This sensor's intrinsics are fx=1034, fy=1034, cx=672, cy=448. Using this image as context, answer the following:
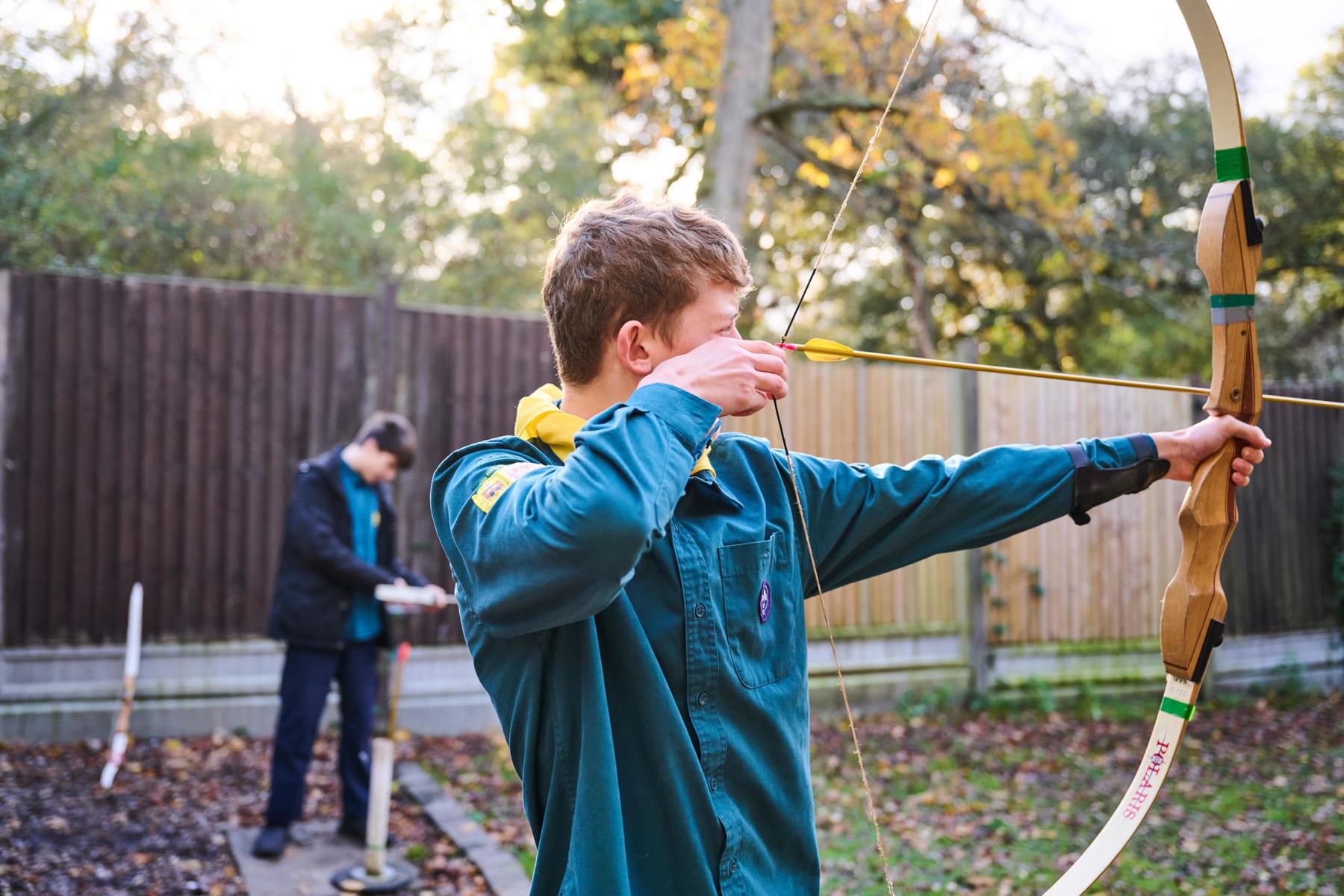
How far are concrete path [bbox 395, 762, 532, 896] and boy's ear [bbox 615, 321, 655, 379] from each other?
233 centimetres

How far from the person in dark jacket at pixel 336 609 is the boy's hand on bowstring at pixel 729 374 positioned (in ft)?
10.3

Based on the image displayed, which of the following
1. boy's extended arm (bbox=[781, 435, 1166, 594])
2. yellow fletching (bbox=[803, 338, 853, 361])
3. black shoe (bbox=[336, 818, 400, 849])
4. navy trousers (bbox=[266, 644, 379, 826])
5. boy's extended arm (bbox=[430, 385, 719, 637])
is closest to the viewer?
boy's extended arm (bbox=[430, 385, 719, 637])

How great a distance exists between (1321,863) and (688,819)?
3773 mm

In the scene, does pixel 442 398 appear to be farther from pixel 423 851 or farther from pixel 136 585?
pixel 423 851

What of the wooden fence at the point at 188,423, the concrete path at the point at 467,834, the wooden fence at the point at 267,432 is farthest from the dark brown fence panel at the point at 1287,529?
the concrete path at the point at 467,834

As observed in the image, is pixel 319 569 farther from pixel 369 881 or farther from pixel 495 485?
pixel 495 485

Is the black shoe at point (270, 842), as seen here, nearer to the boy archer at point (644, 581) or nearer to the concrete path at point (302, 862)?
the concrete path at point (302, 862)

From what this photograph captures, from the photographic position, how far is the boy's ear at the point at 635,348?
141 cm

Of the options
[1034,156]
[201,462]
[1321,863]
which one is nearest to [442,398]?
[201,462]

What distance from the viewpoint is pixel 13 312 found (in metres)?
5.10

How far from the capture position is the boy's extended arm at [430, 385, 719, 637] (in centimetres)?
112

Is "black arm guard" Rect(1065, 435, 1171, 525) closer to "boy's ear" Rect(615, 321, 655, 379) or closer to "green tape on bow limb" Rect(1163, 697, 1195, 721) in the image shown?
"green tape on bow limb" Rect(1163, 697, 1195, 721)

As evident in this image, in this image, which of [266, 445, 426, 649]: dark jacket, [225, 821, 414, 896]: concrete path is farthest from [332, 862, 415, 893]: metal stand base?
[266, 445, 426, 649]: dark jacket

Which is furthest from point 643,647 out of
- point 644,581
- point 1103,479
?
point 1103,479
